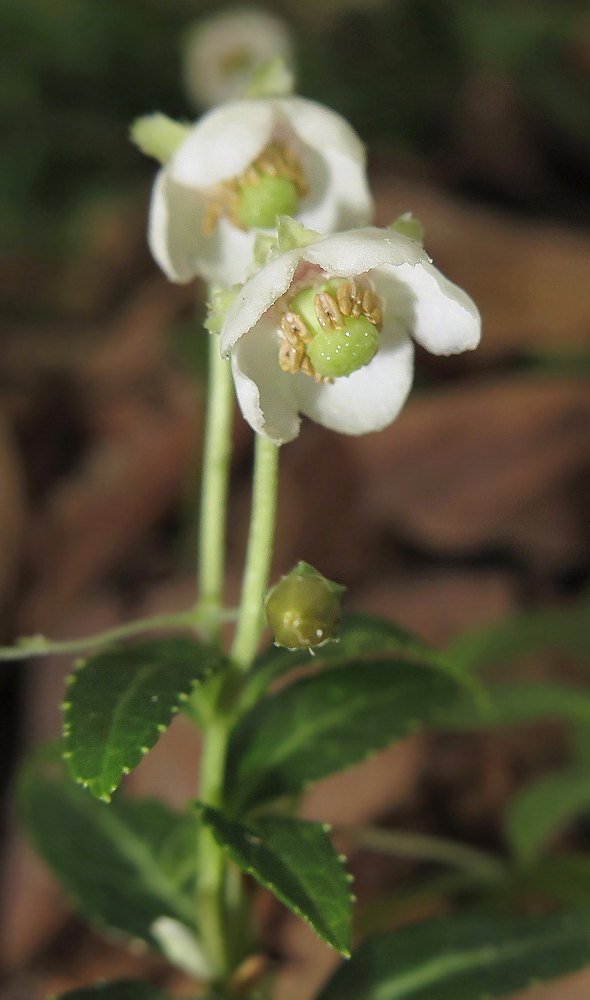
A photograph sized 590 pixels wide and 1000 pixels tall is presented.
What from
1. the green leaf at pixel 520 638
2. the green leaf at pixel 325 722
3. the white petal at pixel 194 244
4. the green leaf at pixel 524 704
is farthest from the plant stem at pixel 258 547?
the green leaf at pixel 520 638

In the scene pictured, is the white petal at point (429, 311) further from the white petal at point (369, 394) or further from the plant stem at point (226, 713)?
the plant stem at point (226, 713)

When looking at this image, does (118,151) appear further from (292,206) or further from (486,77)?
(292,206)

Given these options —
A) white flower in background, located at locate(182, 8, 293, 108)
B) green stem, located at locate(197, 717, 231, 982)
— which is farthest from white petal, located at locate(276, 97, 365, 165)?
white flower in background, located at locate(182, 8, 293, 108)

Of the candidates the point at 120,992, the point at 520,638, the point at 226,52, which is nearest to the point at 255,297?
the point at 120,992

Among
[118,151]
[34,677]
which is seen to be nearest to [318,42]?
[118,151]

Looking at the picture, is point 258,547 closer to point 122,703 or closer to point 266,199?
point 122,703

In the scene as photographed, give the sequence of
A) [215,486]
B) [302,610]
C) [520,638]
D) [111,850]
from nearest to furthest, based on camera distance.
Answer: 1. [302,610]
2. [215,486]
3. [111,850]
4. [520,638]
